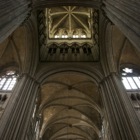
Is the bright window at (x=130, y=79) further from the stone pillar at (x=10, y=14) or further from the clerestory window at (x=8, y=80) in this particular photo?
the stone pillar at (x=10, y=14)

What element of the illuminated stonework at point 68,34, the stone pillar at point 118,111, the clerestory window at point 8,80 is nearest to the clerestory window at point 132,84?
the stone pillar at point 118,111

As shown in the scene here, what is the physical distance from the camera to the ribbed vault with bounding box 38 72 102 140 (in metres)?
18.4

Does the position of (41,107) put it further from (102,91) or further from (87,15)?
(87,15)

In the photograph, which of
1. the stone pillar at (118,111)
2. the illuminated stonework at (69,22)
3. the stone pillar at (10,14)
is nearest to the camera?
the stone pillar at (10,14)

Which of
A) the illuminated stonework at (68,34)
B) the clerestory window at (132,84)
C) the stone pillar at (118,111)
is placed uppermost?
the illuminated stonework at (68,34)

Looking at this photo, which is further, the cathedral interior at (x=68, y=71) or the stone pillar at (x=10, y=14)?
the cathedral interior at (x=68, y=71)

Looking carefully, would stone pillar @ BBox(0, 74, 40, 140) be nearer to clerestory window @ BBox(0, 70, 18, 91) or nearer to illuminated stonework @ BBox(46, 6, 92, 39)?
clerestory window @ BBox(0, 70, 18, 91)

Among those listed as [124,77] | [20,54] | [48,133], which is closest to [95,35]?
[124,77]

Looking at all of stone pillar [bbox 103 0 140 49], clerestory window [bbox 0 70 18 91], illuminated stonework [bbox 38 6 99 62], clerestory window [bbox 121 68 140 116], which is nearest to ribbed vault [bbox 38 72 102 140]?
illuminated stonework [bbox 38 6 99 62]

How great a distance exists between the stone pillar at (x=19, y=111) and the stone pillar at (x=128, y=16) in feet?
23.9

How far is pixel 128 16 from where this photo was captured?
814 centimetres

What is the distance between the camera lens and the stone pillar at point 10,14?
8.14 m

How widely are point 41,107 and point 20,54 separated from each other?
5.06 meters

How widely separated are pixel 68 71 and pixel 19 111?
615 centimetres
